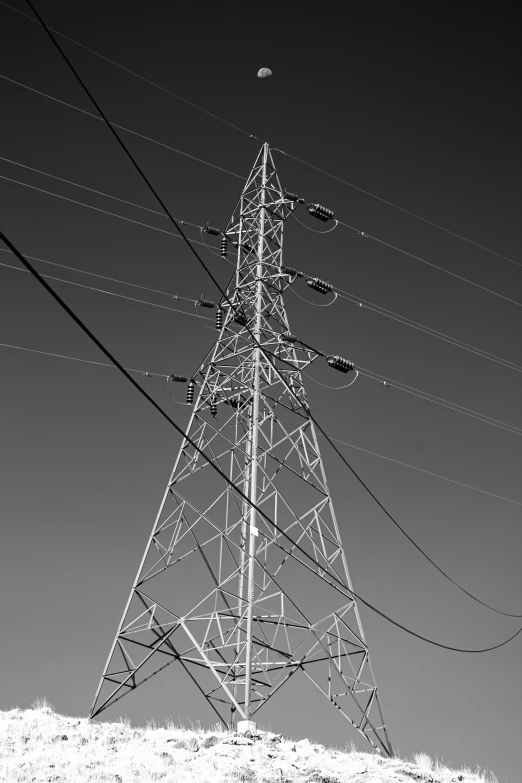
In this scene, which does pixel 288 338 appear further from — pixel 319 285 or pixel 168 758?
pixel 168 758

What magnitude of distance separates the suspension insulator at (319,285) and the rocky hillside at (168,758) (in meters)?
14.5

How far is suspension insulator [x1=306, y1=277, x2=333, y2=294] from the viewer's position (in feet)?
91.4

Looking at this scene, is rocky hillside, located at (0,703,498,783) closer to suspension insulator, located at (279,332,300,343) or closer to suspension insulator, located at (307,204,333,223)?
suspension insulator, located at (279,332,300,343)

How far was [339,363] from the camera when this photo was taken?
2655 cm

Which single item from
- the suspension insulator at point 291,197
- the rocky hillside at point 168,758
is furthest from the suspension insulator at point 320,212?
the rocky hillside at point 168,758

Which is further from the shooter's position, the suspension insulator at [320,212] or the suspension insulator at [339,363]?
the suspension insulator at [320,212]

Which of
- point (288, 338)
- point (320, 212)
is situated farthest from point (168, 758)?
point (320, 212)

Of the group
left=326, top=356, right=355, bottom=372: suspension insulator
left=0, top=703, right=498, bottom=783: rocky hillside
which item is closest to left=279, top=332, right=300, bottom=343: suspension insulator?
left=326, top=356, right=355, bottom=372: suspension insulator

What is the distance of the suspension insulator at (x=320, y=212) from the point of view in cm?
2967

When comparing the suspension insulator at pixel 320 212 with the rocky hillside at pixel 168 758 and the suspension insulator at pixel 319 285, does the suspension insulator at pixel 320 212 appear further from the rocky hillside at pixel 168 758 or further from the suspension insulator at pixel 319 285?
the rocky hillside at pixel 168 758

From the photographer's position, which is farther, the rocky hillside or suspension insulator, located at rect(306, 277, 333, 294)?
suspension insulator, located at rect(306, 277, 333, 294)

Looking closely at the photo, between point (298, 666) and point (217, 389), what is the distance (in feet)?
26.7

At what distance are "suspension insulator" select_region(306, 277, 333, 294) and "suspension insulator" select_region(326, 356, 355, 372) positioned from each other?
288 cm

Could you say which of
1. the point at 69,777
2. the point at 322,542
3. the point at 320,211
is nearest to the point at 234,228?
the point at 320,211
